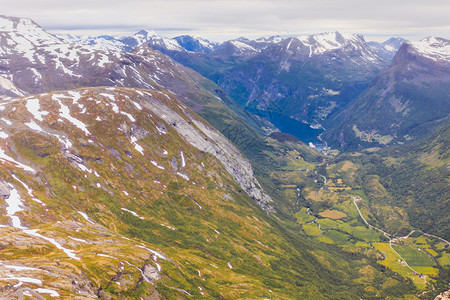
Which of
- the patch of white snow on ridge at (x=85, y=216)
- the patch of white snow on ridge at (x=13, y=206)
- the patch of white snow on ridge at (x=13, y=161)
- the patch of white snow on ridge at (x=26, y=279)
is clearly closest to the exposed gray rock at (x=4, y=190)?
the patch of white snow on ridge at (x=13, y=206)

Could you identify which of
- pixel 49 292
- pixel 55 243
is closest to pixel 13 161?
pixel 55 243

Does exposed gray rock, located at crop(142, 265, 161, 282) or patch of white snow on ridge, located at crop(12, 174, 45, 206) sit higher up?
patch of white snow on ridge, located at crop(12, 174, 45, 206)

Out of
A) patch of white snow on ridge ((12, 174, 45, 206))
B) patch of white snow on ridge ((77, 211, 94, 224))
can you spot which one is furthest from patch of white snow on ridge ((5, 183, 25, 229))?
patch of white snow on ridge ((77, 211, 94, 224))

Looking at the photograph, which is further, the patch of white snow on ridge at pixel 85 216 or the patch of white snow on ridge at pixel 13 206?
the patch of white snow on ridge at pixel 85 216

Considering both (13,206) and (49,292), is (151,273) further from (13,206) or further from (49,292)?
(13,206)

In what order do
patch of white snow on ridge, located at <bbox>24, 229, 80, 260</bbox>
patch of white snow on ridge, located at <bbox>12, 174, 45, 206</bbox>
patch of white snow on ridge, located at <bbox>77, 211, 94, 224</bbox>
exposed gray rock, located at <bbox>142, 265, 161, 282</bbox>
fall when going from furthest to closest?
patch of white snow on ridge, located at <bbox>77, 211, 94, 224</bbox>, patch of white snow on ridge, located at <bbox>12, 174, 45, 206</bbox>, exposed gray rock, located at <bbox>142, 265, 161, 282</bbox>, patch of white snow on ridge, located at <bbox>24, 229, 80, 260</bbox>

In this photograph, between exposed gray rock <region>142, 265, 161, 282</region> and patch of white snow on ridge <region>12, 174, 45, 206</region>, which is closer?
exposed gray rock <region>142, 265, 161, 282</region>

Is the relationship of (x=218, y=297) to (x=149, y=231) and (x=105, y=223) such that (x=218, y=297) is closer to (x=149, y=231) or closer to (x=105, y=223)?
(x=149, y=231)

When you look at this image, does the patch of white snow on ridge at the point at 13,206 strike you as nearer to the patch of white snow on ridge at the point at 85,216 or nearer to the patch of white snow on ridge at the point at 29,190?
the patch of white snow on ridge at the point at 29,190

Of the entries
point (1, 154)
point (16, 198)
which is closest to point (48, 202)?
point (16, 198)

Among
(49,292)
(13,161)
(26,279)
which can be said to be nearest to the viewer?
(49,292)

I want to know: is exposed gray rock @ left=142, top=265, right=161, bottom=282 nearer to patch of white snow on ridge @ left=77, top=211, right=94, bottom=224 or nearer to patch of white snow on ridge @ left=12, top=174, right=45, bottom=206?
patch of white snow on ridge @ left=77, top=211, right=94, bottom=224
